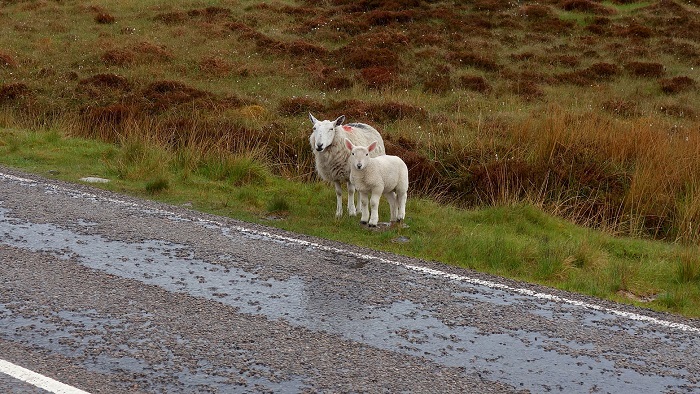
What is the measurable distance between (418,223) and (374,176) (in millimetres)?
997

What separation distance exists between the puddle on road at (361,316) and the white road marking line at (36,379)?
0.73m

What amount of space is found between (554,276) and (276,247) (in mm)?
2825

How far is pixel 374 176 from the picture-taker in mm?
10016

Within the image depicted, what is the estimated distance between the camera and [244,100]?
2064 cm

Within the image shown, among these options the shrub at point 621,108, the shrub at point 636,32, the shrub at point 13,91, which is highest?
the shrub at point 636,32

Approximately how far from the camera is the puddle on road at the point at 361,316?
18.3 feet

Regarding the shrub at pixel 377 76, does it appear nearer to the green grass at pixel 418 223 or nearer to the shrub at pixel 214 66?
the shrub at pixel 214 66

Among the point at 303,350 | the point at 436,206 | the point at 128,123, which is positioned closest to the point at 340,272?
the point at 303,350

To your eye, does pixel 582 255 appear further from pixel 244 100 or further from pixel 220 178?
pixel 244 100

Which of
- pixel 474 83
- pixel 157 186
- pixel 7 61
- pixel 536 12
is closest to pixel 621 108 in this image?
pixel 474 83

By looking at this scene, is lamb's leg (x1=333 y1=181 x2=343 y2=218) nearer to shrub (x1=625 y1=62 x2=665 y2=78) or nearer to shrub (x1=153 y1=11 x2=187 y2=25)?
shrub (x1=625 y1=62 x2=665 y2=78)

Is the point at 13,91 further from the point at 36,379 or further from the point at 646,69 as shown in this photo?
the point at 36,379

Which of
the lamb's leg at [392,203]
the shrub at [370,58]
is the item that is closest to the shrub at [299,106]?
the shrub at [370,58]

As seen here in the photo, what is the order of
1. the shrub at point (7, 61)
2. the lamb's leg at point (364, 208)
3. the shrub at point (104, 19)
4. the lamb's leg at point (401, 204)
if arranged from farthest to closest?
the shrub at point (104, 19) → the shrub at point (7, 61) → the lamb's leg at point (401, 204) → the lamb's leg at point (364, 208)
